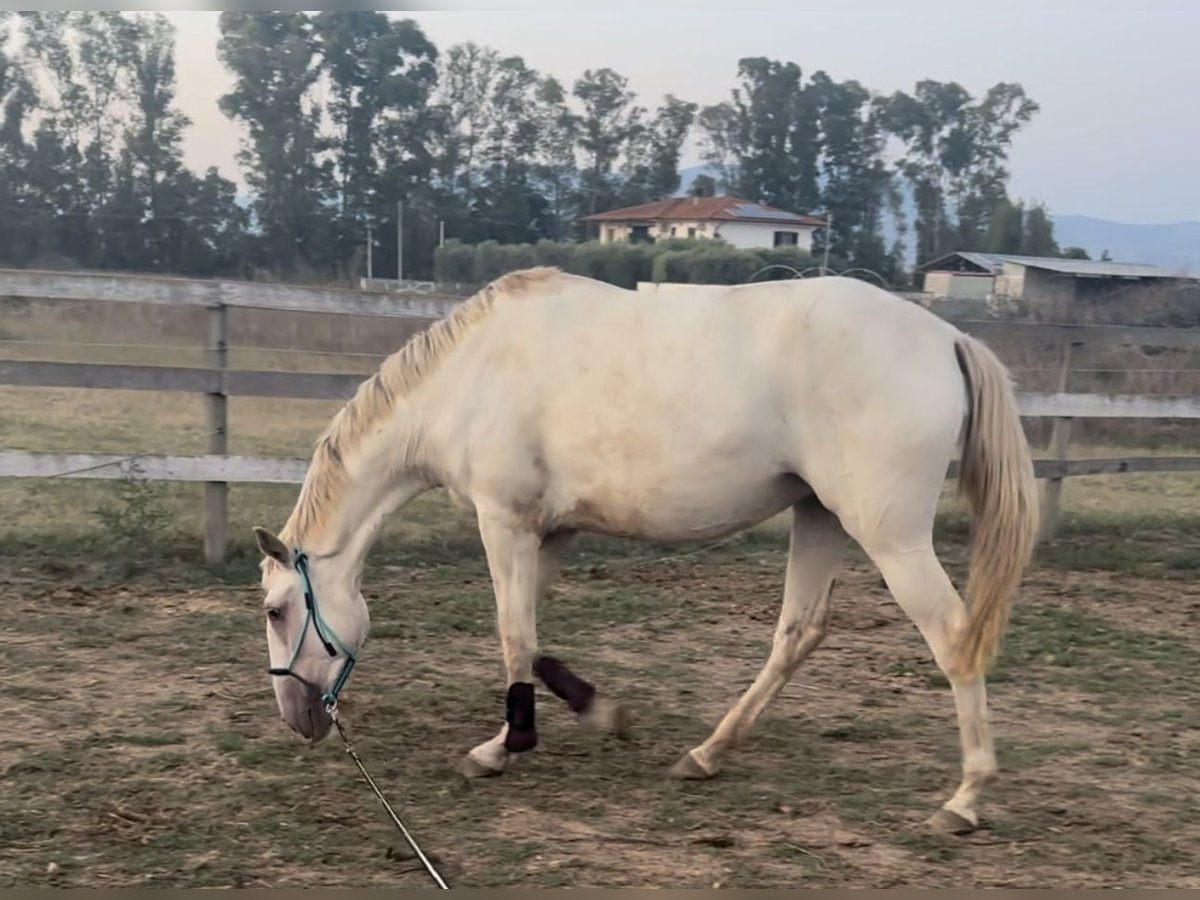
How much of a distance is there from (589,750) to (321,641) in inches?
36.5

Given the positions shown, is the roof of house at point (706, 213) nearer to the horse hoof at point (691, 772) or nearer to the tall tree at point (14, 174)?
the tall tree at point (14, 174)

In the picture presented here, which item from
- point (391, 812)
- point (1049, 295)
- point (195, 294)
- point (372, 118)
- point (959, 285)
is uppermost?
point (372, 118)

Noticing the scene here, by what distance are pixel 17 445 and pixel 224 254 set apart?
33.7ft

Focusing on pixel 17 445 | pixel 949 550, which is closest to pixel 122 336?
pixel 17 445

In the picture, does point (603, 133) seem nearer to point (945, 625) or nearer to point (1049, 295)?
point (1049, 295)

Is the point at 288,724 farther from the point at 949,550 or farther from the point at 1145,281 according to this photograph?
the point at 1145,281

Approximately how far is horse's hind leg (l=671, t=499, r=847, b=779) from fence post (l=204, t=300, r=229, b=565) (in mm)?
3290

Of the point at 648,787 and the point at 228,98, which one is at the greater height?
the point at 228,98

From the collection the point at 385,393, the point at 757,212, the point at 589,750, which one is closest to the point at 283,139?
the point at 757,212

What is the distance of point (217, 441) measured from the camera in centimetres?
575

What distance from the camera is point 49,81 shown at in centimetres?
1409

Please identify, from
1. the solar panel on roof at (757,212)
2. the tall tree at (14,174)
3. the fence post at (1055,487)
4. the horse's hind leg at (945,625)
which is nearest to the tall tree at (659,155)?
the solar panel on roof at (757,212)

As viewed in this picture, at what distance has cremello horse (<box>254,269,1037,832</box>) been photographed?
289 cm

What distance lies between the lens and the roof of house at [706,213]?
61.9 feet
